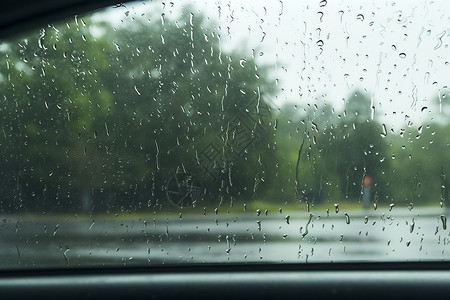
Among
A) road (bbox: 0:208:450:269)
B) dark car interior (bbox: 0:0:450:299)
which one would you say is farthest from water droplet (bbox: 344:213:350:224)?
dark car interior (bbox: 0:0:450:299)

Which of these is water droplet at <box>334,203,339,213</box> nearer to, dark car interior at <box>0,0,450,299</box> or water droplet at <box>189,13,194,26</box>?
dark car interior at <box>0,0,450,299</box>

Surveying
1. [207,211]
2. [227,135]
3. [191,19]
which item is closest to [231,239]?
[207,211]

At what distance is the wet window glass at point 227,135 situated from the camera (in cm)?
309

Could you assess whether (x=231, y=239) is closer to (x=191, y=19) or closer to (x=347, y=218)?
(x=347, y=218)

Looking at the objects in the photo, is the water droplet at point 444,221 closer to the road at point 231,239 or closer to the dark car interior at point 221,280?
the road at point 231,239

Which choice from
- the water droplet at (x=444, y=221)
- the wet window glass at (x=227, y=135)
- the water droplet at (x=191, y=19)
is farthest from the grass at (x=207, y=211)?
the water droplet at (x=191, y=19)

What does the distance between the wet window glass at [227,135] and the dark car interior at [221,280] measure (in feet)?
0.21

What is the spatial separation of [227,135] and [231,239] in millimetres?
574

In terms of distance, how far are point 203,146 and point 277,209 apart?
54 cm

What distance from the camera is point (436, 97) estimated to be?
10.1ft

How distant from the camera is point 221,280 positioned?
305 centimetres

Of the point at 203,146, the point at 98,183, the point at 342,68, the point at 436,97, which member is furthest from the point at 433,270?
the point at 98,183

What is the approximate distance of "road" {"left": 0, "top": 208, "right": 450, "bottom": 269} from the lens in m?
3.08

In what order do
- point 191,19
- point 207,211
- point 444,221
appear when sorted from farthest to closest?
point 191,19 → point 207,211 → point 444,221
